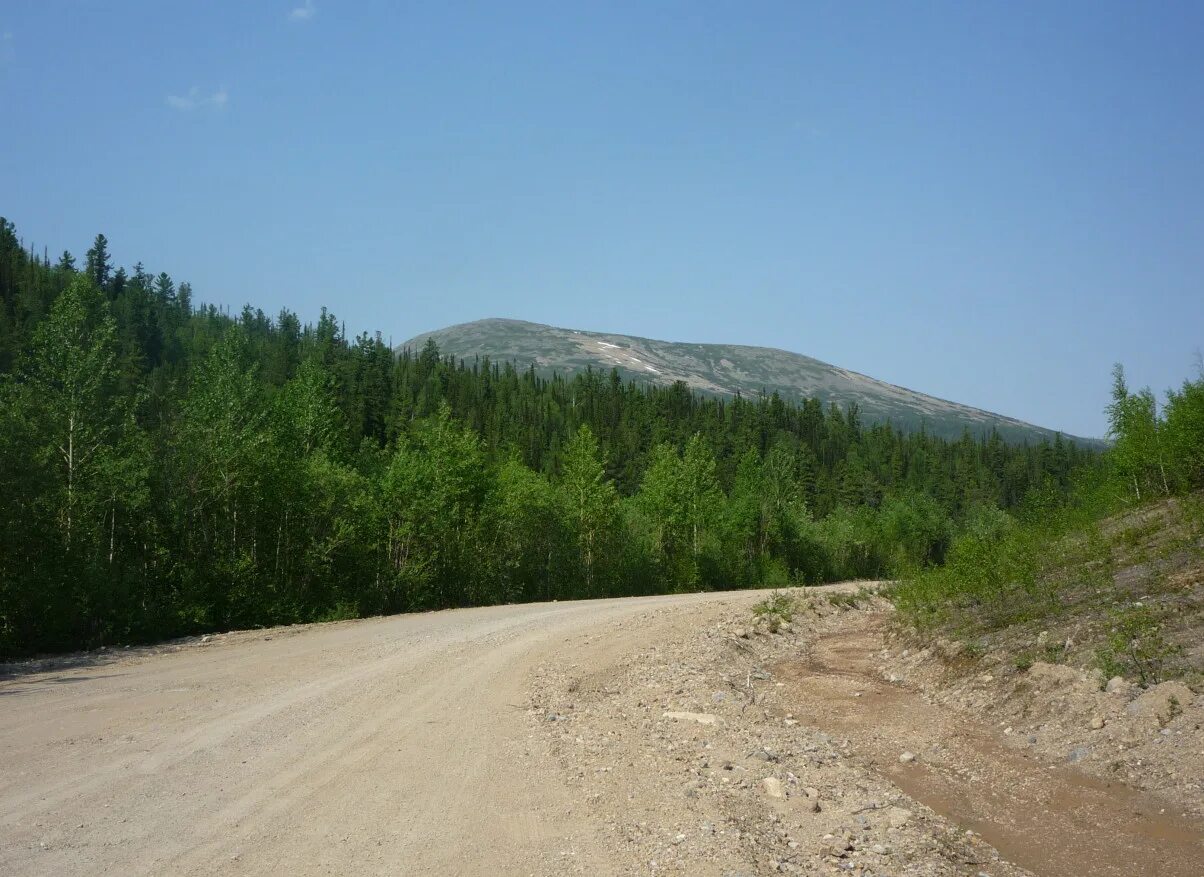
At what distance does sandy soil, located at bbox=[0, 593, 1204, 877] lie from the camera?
6750 mm

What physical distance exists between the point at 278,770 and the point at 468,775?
1.99 m

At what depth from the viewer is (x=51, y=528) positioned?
1933 cm

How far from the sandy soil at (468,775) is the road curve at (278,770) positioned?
35 millimetres

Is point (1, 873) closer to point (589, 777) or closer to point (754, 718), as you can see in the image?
point (589, 777)

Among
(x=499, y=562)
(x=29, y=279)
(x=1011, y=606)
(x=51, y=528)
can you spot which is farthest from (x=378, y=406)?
(x=1011, y=606)

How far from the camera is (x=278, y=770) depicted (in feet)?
28.9

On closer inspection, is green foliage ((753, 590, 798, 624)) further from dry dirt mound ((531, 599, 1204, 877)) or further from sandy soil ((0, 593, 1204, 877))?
dry dirt mound ((531, 599, 1204, 877))

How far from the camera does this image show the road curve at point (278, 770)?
6.55m

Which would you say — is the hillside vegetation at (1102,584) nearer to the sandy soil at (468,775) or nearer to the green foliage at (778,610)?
the sandy soil at (468,775)

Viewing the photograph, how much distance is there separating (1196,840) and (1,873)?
32.2 ft

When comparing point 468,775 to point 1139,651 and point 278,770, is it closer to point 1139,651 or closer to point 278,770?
point 278,770

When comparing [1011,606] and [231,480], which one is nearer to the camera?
[1011,606]

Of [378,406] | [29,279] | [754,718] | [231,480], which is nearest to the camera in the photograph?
[754,718]

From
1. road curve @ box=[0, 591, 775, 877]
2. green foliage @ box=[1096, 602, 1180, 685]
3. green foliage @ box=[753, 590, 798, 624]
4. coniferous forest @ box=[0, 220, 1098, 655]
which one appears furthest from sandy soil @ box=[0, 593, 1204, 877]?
green foliage @ box=[753, 590, 798, 624]
